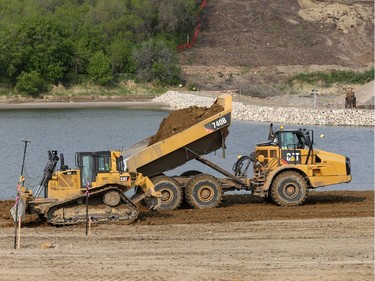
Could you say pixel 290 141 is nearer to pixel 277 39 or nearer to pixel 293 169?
pixel 293 169

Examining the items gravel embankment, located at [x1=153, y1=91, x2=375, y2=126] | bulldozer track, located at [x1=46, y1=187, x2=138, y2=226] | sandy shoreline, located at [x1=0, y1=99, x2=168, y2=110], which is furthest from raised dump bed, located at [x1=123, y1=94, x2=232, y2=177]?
sandy shoreline, located at [x1=0, y1=99, x2=168, y2=110]

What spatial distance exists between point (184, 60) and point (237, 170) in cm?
8132

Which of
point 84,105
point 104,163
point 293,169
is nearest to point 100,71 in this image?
point 84,105

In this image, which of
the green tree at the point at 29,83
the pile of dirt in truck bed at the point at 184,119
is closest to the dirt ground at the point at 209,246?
the pile of dirt in truck bed at the point at 184,119

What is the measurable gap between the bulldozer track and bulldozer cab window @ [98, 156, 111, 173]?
0.46m

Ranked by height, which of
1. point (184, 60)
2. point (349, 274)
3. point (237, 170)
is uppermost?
point (184, 60)

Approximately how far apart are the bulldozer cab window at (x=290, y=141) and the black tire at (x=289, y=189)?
28.4 inches

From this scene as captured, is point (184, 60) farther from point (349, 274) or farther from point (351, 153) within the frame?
point (349, 274)

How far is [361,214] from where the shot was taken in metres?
23.9

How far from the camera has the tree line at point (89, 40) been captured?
8862cm

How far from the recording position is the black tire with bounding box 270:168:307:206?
25.1 meters

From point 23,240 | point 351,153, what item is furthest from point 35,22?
point 23,240

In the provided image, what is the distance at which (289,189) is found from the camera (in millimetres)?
25172

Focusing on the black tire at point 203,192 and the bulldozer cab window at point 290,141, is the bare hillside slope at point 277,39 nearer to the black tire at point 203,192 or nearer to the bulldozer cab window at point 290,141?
the bulldozer cab window at point 290,141
